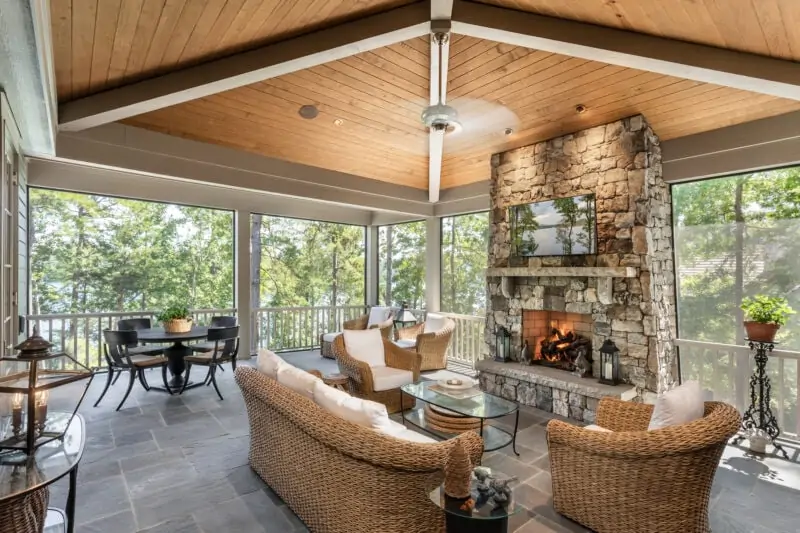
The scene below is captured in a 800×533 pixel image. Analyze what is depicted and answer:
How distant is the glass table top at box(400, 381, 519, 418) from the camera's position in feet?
10.3

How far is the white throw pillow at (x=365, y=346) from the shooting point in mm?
4473

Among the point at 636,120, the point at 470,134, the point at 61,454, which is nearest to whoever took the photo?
the point at 61,454

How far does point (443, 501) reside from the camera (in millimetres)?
1842

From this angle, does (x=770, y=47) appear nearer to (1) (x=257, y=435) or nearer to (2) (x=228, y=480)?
(1) (x=257, y=435)

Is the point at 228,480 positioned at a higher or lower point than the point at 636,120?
lower

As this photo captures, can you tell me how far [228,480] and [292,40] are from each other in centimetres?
350

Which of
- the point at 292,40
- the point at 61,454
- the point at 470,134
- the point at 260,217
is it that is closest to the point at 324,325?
the point at 260,217

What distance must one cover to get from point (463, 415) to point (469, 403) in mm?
170

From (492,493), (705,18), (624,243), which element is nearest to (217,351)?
(492,493)

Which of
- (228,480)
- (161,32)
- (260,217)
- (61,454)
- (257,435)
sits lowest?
(228,480)

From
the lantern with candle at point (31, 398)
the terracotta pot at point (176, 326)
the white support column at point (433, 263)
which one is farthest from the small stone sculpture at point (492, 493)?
the white support column at point (433, 263)

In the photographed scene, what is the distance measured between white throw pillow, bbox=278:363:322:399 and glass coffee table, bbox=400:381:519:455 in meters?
1.20

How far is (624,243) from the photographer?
4.30 metres

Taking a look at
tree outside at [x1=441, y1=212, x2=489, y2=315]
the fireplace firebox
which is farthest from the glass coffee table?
tree outside at [x1=441, y1=212, x2=489, y2=315]
